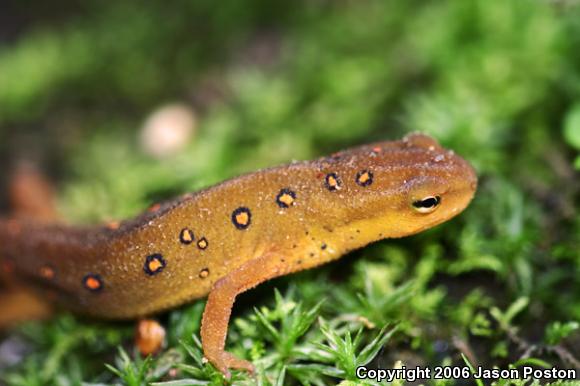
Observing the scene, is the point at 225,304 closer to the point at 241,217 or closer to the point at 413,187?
the point at 241,217

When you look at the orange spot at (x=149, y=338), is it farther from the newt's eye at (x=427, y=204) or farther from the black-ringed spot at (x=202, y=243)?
the newt's eye at (x=427, y=204)

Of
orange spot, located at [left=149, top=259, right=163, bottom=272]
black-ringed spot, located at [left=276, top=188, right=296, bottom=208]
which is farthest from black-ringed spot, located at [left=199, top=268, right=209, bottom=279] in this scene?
black-ringed spot, located at [left=276, top=188, right=296, bottom=208]

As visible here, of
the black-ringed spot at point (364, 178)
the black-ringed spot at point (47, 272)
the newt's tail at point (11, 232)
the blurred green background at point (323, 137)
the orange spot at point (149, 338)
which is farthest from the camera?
the newt's tail at point (11, 232)

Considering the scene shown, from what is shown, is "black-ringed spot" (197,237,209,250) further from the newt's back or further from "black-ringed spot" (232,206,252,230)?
"black-ringed spot" (232,206,252,230)

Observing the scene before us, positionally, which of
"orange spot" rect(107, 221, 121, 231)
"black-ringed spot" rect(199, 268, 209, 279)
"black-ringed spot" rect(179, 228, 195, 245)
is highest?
"orange spot" rect(107, 221, 121, 231)

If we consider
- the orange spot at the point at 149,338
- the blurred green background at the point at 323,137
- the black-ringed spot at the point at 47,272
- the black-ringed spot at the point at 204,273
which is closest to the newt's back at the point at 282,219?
the black-ringed spot at the point at 204,273

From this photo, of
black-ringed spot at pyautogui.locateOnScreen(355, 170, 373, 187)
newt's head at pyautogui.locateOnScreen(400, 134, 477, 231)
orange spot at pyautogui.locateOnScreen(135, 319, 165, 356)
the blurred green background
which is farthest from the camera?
orange spot at pyautogui.locateOnScreen(135, 319, 165, 356)

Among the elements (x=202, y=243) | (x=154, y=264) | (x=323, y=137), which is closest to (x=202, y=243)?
(x=202, y=243)
